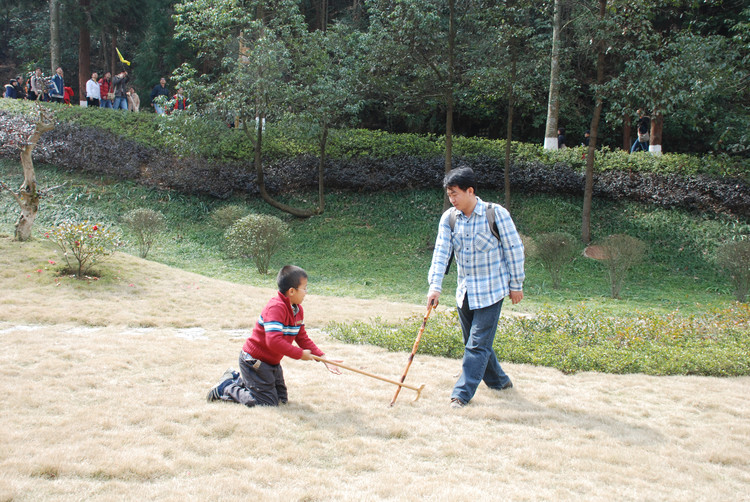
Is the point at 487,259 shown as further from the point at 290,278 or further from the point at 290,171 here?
the point at 290,171

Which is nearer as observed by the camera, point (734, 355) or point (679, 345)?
point (734, 355)

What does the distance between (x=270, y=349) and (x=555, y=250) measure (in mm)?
7833

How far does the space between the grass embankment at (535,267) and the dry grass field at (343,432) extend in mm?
576

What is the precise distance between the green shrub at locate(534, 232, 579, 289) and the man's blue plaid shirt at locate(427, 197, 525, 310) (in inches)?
266

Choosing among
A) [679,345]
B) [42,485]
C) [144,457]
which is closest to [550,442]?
[144,457]

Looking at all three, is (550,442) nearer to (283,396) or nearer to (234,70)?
(283,396)

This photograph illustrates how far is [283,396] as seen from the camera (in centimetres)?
432

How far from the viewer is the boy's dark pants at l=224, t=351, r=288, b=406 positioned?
4.13 metres

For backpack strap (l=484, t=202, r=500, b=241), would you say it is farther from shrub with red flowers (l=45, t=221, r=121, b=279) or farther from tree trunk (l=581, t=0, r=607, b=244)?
tree trunk (l=581, t=0, r=607, b=244)

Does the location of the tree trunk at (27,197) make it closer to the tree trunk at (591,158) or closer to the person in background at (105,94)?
the person in background at (105,94)

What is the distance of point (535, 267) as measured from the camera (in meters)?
12.4

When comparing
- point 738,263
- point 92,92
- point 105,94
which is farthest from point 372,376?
point 105,94

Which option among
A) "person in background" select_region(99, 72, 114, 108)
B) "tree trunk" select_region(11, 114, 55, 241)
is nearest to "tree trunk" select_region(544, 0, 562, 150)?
"tree trunk" select_region(11, 114, 55, 241)

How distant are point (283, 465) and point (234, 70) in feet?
37.8
